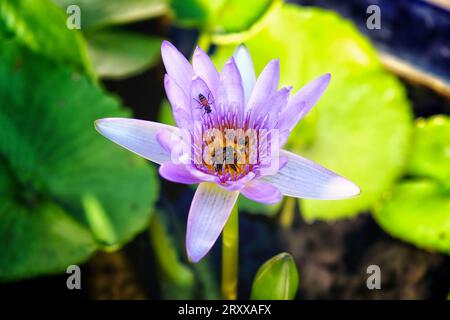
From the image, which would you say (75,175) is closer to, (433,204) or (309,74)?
(309,74)

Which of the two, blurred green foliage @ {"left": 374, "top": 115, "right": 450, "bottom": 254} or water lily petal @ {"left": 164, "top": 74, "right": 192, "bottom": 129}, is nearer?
water lily petal @ {"left": 164, "top": 74, "right": 192, "bottom": 129}

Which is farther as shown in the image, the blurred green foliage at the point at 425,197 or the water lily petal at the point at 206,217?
the blurred green foliage at the point at 425,197

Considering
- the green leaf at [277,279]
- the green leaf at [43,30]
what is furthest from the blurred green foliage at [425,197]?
the green leaf at [43,30]

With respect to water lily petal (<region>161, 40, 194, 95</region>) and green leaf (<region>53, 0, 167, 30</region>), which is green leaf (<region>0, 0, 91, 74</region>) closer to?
green leaf (<region>53, 0, 167, 30</region>)

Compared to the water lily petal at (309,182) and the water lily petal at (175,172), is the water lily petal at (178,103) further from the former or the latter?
the water lily petal at (309,182)

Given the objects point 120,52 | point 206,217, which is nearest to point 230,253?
point 206,217

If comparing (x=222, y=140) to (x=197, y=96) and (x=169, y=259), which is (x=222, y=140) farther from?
(x=169, y=259)

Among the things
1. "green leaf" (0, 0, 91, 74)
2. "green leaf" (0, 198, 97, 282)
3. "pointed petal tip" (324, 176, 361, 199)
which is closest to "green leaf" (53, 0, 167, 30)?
"green leaf" (0, 0, 91, 74)
